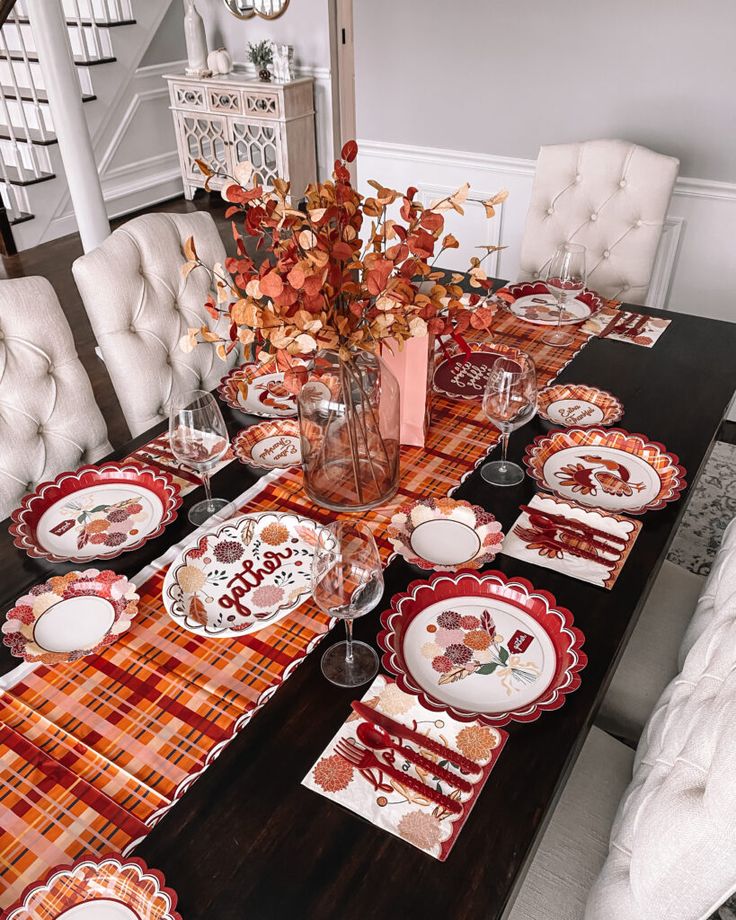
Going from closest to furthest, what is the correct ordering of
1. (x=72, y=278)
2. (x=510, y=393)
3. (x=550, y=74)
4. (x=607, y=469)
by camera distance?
(x=510, y=393) → (x=607, y=469) → (x=550, y=74) → (x=72, y=278)

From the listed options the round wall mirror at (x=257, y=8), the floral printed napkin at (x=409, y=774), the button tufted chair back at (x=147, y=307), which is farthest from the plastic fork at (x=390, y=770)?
the round wall mirror at (x=257, y=8)

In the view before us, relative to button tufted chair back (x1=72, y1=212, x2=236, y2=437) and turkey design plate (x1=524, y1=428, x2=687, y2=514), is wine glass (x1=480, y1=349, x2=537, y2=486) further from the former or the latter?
button tufted chair back (x1=72, y1=212, x2=236, y2=437)

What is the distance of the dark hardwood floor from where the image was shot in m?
3.07

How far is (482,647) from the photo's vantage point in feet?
3.36

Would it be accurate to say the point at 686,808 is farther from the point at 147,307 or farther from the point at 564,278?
the point at 147,307

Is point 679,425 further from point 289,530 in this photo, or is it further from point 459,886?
point 459,886

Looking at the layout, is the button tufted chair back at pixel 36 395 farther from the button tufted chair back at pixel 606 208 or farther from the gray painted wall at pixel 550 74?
the gray painted wall at pixel 550 74

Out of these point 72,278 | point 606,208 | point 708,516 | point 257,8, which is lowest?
point 72,278

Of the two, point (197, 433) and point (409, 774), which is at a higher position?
point (197, 433)

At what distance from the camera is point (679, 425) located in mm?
1504

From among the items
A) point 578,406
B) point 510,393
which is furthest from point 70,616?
point 578,406

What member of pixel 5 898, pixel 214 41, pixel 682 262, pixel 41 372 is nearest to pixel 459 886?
pixel 5 898

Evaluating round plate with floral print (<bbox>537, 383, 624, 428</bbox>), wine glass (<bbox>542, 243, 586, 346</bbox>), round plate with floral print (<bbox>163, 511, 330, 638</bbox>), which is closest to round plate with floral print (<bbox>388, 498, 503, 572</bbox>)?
round plate with floral print (<bbox>163, 511, 330, 638</bbox>)

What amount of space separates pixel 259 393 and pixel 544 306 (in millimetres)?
845
